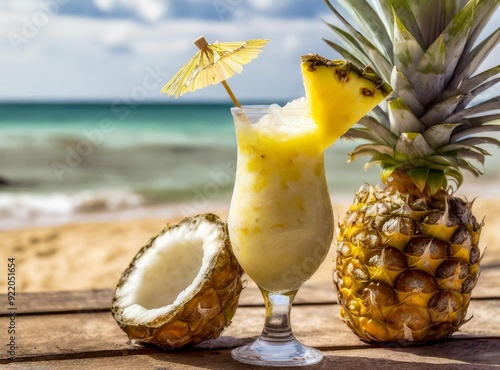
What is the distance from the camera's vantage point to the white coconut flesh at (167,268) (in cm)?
202

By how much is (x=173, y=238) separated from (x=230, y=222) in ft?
0.98

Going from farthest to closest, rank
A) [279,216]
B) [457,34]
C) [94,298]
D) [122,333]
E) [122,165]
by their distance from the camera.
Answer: [122,165], [94,298], [122,333], [457,34], [279,216]

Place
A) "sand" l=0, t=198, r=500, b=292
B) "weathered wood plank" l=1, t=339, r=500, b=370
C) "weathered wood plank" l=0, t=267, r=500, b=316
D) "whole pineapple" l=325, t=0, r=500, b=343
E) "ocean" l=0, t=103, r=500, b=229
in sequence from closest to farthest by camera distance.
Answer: "weathered wood plank" l=1, t=339, r=500, b=370
"whole pineapple" l=325, t=0, r=500, b=343
"weathered wood plank" l=0, t=267, r=500, b=316
"sand" l=0, t=198, r=500, b=292
"ocean" l=0, t=103, r=500, b=229

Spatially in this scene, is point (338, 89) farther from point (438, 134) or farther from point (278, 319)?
point (278, 319)

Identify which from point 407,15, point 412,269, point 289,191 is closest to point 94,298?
point 289,191

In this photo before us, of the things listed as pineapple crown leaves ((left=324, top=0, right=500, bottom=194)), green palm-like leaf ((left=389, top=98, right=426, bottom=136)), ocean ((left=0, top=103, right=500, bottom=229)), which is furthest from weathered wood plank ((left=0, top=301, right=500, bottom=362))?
ocean ((left=0, top=103, right=500, bottom=229))

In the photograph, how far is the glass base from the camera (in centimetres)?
174

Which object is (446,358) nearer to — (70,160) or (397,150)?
(397,150)

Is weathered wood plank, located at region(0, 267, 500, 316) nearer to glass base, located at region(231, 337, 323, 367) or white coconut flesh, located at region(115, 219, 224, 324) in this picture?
white coconut flesh, located at region(115, 219, 224, 324)

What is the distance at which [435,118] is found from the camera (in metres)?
1.98

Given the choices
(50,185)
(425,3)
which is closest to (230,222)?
(425,3)

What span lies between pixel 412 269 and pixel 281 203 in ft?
1.39

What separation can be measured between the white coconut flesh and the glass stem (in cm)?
25

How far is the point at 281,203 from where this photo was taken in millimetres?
1783
